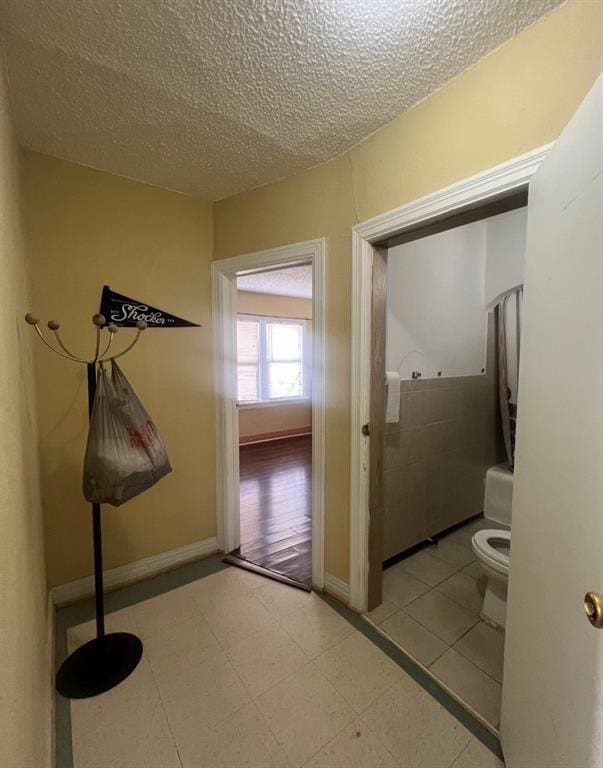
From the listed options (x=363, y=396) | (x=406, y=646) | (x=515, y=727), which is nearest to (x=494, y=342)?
(x=363, y=396)

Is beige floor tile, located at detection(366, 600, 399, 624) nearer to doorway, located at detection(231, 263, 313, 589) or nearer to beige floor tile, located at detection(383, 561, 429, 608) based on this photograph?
beige floor tile, located at detection(383, 561, 429, 608)

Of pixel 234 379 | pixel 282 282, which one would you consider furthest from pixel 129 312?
pixel 282 282

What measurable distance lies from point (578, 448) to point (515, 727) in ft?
3.13

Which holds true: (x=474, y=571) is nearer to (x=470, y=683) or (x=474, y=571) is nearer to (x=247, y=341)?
(x=470, y=683)

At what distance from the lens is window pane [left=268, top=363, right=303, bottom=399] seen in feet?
18.9

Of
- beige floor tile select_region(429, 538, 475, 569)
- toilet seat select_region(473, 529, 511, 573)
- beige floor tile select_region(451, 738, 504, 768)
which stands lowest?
beige floor tile select_region(451, 738, 504, 768)

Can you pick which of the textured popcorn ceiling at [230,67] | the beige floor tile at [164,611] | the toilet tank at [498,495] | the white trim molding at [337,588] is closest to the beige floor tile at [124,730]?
the beige floor tile at [164,611]

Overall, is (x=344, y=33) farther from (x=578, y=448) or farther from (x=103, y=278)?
(x=103, y=278)

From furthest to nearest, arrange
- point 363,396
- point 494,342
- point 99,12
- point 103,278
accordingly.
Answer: point 494,342 → point 103,278 → point 363,396 → point 99,12

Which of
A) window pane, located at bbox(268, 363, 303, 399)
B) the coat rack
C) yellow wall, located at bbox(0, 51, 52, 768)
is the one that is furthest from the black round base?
window pane, located at bbox(268, 363, 303, 399)

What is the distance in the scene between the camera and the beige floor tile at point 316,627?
62.7 inches

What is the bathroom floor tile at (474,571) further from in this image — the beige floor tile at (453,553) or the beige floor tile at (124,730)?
the beige floor tile at (124,730)

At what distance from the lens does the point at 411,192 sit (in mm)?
1410

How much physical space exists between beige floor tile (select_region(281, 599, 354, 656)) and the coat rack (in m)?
0.71
